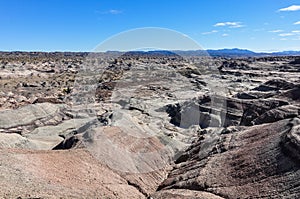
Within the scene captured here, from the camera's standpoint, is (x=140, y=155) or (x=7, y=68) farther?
(x=7, y=68)

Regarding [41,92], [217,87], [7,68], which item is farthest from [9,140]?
[7,68]

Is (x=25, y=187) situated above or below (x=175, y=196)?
above

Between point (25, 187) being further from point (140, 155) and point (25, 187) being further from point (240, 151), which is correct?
point (240, 151)

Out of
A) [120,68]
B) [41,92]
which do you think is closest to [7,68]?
[120,68]

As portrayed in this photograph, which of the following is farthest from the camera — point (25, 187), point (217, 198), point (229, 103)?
point (229, 103)

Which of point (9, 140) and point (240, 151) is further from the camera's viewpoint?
point (9, 140)

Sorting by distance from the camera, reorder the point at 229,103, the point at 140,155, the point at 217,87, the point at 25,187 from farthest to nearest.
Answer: the point at 217,87 → the point at 229,103 → the point at 140,155 → the point at 25,187

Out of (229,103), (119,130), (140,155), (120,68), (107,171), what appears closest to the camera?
(107,171)

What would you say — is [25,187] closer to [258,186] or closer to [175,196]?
[175,196]

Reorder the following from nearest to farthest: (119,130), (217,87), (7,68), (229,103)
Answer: (119,130) → (229,103) → (217,87) → (7,68)
